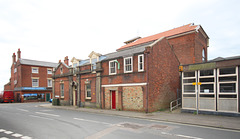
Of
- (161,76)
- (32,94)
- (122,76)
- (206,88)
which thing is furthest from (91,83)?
(32,94)

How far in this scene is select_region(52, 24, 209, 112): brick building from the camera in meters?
16.4

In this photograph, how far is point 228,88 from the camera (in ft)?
42.5

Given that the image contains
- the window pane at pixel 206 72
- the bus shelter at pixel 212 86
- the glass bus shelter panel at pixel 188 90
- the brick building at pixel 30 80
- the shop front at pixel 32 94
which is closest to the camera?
the bus shelter at pixel 212 86

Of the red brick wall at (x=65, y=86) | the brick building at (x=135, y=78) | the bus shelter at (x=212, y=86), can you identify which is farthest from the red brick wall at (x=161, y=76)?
the red brick wall at (x=65, y=86)

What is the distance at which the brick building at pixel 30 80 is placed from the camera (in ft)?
136

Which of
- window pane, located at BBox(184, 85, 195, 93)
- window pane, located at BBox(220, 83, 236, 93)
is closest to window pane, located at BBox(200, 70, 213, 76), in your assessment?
window pane, located at BBox(220, 83, 236, 93)

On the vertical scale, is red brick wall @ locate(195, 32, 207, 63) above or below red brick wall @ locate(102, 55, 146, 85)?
above

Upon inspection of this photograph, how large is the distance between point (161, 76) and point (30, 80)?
37850 millimetres

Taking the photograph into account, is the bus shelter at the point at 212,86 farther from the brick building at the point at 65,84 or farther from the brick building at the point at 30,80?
the brick building at the point at 30,80

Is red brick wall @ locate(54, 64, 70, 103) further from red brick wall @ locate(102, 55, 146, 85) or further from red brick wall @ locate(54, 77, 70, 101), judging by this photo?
red brick wall @ locate(102, 55, 146, 85)

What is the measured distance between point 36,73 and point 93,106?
30.3 m

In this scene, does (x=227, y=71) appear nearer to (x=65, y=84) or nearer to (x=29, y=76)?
(x=65, y=84)

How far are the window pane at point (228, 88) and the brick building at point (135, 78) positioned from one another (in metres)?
5.87

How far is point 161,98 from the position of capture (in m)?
17.6
